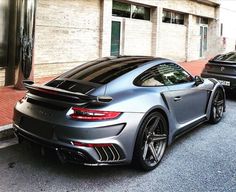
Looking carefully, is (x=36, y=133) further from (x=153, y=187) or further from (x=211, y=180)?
(x=211, y=180)

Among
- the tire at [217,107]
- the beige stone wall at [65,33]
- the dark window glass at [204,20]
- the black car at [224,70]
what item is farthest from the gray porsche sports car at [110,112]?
the dark window glass at [204,20]

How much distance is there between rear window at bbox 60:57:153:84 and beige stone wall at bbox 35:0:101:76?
6192 millimetres

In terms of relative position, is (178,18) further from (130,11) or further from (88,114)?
(88,114)

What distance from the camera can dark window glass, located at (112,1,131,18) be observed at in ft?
45.5

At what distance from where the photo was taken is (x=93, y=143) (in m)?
3.55

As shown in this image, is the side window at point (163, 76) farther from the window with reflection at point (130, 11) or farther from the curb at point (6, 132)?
the window with reflection at point (130, 11)

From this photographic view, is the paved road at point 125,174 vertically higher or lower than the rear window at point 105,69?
lower

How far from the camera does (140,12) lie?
51.4 feet

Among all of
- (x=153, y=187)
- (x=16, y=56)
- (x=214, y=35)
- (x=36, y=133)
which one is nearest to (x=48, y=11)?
(x=16, y=56)

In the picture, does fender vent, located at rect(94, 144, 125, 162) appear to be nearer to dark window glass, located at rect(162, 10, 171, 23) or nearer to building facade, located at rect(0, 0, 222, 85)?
building facade, located at rect(0, 0, 222, 85)

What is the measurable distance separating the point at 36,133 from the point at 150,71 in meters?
1.78

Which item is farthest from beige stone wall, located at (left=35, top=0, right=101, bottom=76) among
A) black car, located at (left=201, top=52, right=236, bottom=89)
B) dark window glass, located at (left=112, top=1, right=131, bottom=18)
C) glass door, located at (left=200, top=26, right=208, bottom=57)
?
glass door, located at (left=200, top=26, right=208, bottom=57)

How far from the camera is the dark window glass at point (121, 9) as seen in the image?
13883 millimetres

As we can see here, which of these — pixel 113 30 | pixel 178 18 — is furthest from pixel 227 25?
pixel 113 30
